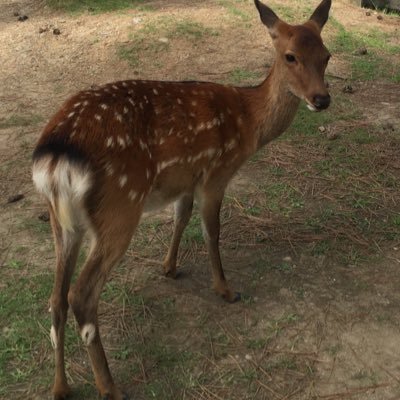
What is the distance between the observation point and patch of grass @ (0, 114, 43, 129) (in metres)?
4.89

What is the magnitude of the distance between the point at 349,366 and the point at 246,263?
1001 millimetres

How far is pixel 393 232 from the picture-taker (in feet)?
11.8

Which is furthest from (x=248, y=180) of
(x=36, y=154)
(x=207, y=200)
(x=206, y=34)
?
(x=206, y=34)

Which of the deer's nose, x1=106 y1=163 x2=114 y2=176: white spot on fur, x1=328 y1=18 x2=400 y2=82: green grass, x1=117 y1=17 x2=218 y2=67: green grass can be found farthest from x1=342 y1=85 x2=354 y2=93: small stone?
x1=106 y1=163 x2=114 y2=176: white spot on fur

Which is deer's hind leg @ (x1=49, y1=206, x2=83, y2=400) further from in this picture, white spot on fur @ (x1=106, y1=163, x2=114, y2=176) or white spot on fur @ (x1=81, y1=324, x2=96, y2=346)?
white spot on fur @ (x1=106, y1=163, x2=114, y2=176)

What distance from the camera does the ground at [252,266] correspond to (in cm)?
261

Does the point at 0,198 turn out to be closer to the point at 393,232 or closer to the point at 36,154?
the point at 36,154

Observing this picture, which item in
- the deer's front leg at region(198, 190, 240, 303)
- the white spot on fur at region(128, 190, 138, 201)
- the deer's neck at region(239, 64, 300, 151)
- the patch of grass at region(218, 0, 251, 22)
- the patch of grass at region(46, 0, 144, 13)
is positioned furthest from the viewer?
the patch of grass at region(46, 0, 144, 13)

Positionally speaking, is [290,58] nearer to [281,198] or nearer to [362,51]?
[281,198]

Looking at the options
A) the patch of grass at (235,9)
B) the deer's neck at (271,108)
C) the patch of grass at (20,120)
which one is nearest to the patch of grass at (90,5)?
the patch of grass at (235,9)

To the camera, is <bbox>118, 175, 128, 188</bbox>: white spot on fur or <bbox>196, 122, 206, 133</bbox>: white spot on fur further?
<bbox>196, 122, 206, 133</bbox>: white spot on fur

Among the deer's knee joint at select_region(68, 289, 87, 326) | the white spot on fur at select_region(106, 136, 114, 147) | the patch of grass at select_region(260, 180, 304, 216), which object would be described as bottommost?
the patch of grass at select_region(260, 180, 304, 216)

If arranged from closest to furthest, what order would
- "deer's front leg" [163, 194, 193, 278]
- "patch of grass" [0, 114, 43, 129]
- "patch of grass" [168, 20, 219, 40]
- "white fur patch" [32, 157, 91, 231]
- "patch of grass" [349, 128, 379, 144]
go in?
1. "white fur patch" [32, 157, 91, 231]
2. "deer's front leg" [163, 194, 193, 278]
3. "patch of grass" [349, 128, 379, 144]
4. "patch of grass" [0, 114, 43, 129]
5. "patch of grass" [168, 20, 219, 40]

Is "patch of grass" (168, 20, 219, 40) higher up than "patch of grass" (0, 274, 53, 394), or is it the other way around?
"patch of grass" (168, 20, 219, 40)
